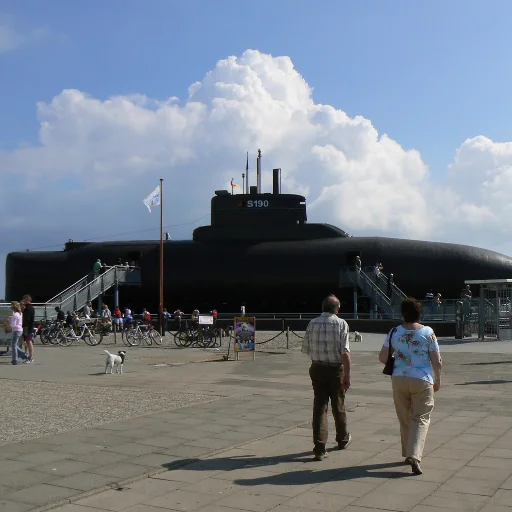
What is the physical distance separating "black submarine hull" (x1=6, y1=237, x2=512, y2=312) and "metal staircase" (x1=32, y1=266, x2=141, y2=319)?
986 mm

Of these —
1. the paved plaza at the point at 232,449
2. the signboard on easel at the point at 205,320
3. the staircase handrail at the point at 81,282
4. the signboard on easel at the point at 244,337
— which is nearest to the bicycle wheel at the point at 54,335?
the signboard on easel at the point at 205,320

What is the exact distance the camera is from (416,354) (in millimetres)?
7203

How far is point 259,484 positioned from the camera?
655cm

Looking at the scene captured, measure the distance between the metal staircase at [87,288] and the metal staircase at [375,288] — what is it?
11873mm

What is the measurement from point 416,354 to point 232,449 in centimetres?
235

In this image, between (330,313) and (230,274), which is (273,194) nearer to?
(230,274)

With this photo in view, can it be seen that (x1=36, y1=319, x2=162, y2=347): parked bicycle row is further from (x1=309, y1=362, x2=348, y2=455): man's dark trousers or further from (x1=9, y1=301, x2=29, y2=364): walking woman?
(x1=309, y1=362, x2=348, y2=455): man's dark trousers

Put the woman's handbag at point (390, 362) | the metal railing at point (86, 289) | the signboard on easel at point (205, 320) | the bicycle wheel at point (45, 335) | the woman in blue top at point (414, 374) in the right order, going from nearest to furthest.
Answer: the woman in blue top at point (414, 374) → the woman's handbag at point (390, 362) → the signboard on easel at point (205, 320) → the bicycle wheel at point (45, 335) → the metal railing at point (86, 289)

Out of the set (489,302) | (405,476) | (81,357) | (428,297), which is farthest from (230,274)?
(405,476)

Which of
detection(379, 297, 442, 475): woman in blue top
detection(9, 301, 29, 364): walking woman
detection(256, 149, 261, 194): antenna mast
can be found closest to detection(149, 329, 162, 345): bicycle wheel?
detection(9, 301, 29, 364): walking woman

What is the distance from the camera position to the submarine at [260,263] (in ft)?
122

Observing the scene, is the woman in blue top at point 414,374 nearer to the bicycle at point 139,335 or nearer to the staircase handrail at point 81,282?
the bicycle at point 139,335

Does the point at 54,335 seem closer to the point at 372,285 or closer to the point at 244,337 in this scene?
the point at 244,337

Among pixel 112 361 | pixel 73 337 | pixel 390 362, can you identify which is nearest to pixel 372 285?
pixel 73 337
